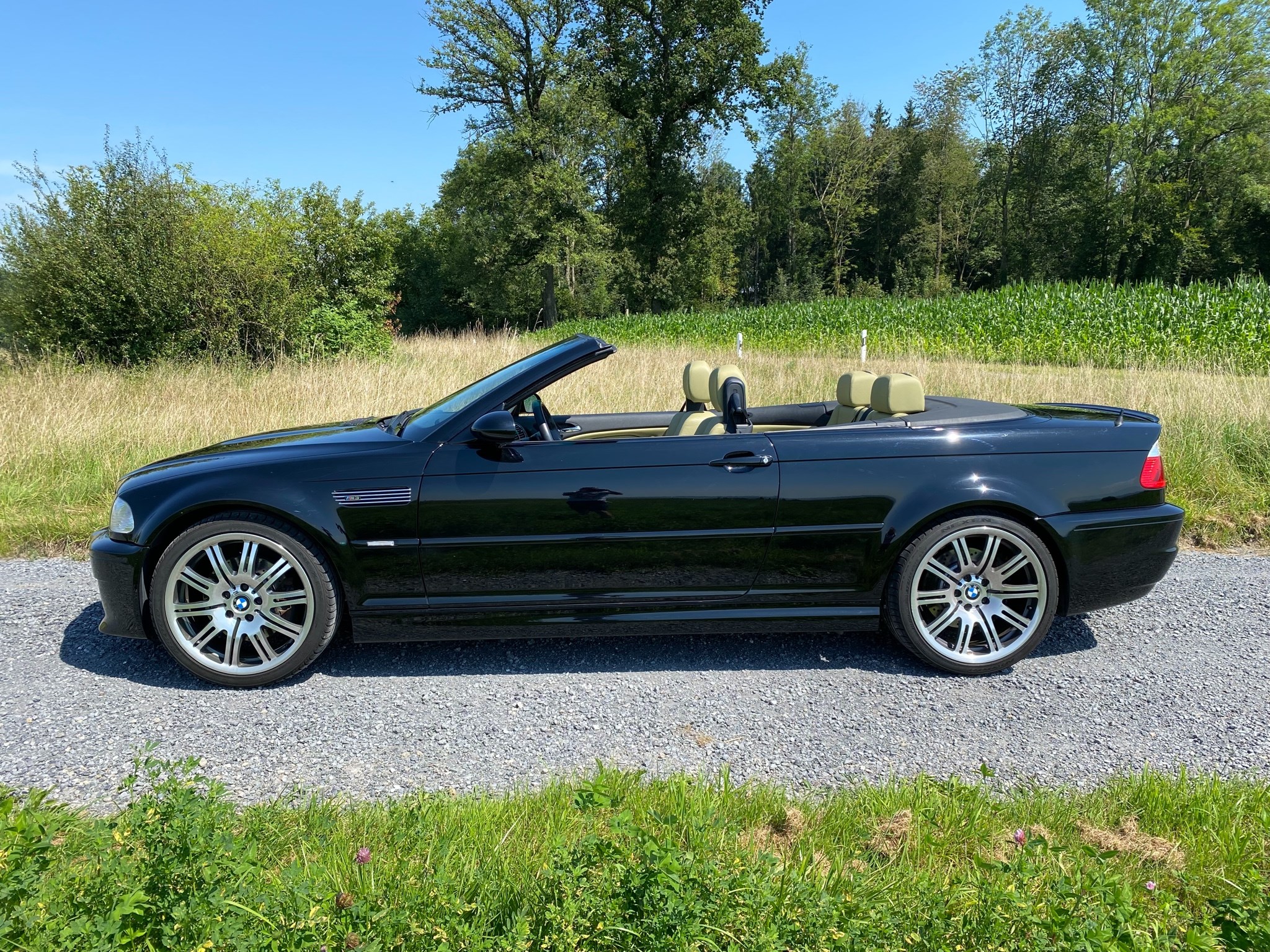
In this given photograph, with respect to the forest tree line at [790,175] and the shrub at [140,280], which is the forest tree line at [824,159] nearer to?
the forest tree line at [790,175]

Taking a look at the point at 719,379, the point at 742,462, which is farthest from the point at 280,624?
the point at 719,379

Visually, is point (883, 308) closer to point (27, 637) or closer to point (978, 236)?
point (27, 637)

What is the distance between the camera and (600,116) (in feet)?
127

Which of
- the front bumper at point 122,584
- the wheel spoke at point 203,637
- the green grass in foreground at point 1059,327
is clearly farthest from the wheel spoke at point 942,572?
the green grass in foreground at point 1059,327

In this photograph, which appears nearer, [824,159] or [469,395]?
[469,395]

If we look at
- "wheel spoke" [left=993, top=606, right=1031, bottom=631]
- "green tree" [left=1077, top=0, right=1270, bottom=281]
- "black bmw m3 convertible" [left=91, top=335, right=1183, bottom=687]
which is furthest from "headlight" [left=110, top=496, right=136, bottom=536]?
"green tree" [left=1077, top=0, right=1270, bottom=281]

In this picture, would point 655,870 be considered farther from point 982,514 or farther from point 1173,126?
point 1173,126

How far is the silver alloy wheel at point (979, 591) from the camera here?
139 inches

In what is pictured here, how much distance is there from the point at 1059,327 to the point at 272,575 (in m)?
18.6

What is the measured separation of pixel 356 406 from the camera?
29.5ft

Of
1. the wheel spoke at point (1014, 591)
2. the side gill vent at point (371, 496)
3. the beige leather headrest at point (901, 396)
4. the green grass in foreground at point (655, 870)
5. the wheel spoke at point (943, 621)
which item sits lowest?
the green grass in foreground at point (655, 870)

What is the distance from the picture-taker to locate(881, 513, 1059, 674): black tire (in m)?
3.52

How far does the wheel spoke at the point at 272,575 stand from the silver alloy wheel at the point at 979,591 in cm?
274

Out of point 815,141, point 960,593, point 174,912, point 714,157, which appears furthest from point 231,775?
point 714,157
